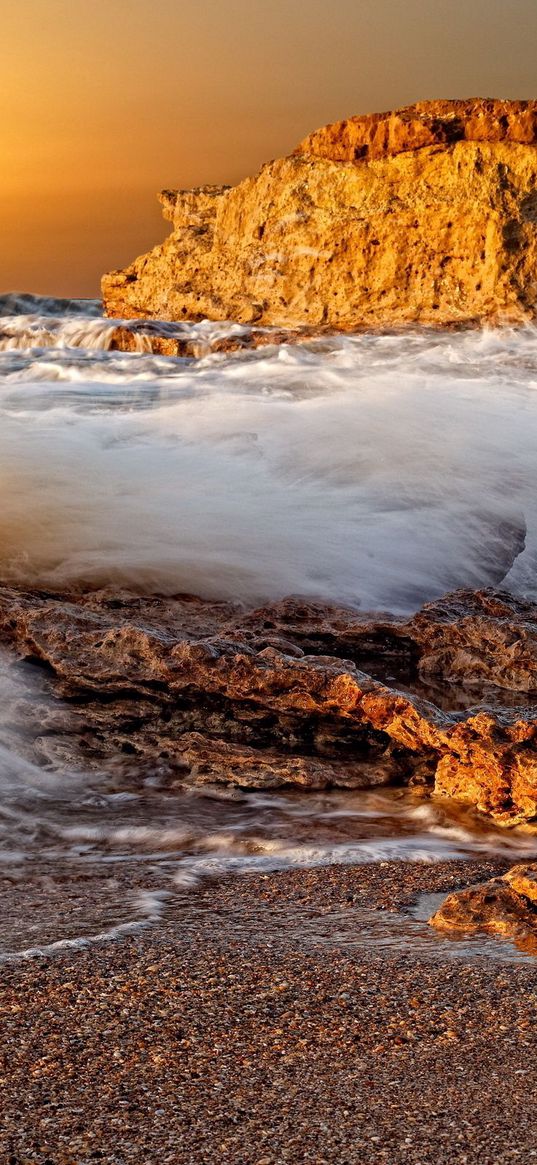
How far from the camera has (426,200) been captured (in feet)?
79.7

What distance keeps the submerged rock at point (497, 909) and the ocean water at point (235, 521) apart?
618 millimetres

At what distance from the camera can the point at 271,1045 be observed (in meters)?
2.41

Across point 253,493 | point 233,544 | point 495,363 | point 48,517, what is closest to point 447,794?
point 233,544

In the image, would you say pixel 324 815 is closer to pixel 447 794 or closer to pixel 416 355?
pixel 447 794

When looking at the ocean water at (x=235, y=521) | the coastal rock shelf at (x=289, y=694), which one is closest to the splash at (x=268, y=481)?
the ocean water at (x=235, y=521)

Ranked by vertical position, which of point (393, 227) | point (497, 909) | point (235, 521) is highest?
point (393, 227)

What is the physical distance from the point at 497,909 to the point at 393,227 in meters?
23.4

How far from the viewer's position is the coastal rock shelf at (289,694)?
4.39 meters

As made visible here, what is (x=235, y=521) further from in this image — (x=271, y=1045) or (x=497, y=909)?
(x=271, y=1045)

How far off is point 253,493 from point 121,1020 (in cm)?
580

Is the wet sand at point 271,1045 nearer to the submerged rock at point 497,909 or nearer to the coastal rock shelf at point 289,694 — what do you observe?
the submerged rock at point 497,909

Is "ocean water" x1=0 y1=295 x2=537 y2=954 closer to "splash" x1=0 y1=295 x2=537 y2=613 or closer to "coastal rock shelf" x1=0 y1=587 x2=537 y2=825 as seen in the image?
"splash" x1=0 y1=295 x2=537 y2=613

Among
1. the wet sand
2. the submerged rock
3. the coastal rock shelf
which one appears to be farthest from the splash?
the wet sand

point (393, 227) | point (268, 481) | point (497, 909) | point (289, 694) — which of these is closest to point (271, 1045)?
point (497, 909)
